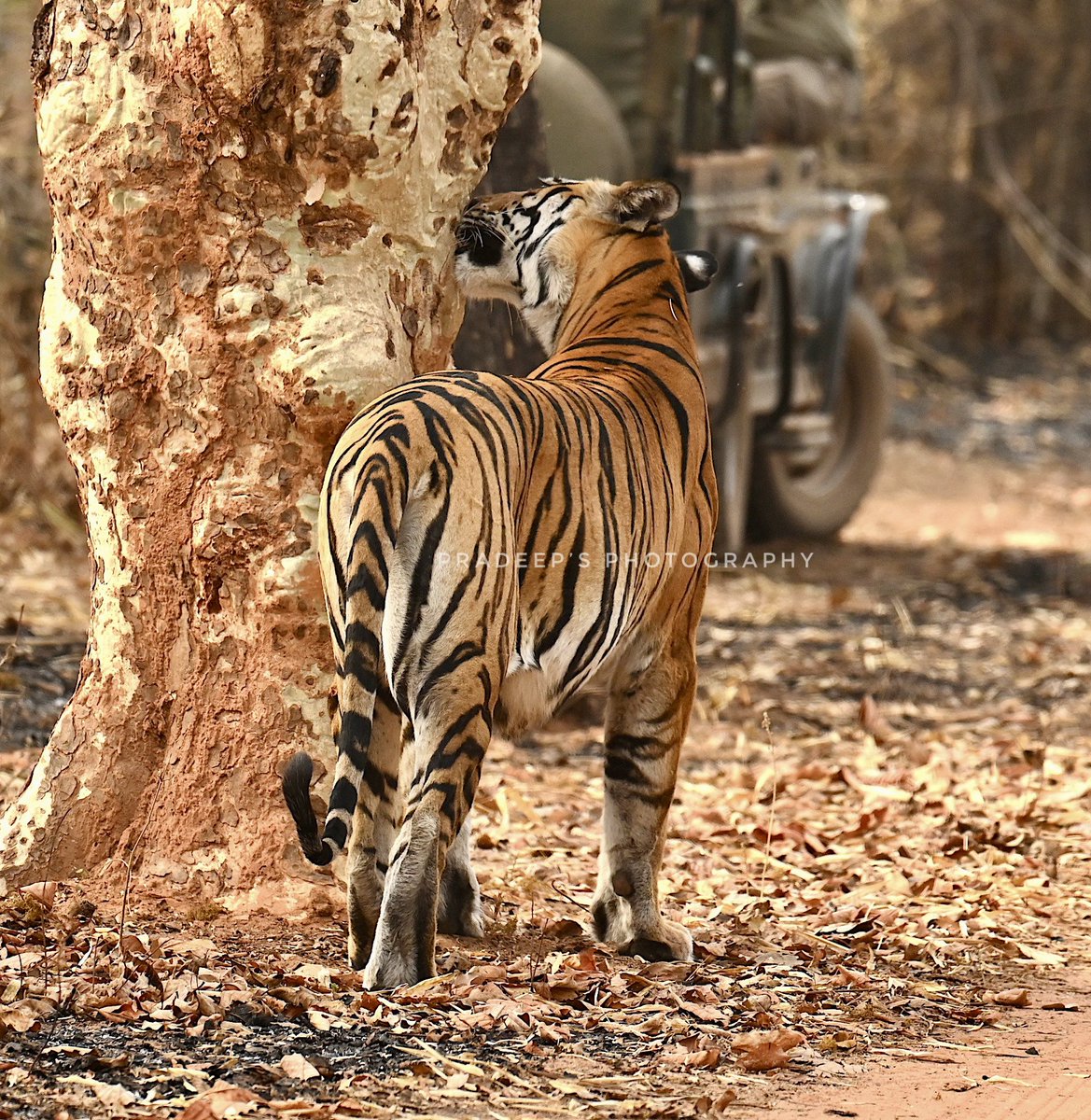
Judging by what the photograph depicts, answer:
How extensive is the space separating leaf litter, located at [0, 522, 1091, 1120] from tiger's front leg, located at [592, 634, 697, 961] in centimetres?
12

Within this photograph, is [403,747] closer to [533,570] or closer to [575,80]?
[533,570]

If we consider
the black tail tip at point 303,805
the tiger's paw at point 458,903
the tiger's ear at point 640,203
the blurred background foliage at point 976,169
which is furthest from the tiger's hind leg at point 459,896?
the blurred background foliage at point 976,169

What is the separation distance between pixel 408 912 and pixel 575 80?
5304mm

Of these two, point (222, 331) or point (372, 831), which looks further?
point (222, 331)

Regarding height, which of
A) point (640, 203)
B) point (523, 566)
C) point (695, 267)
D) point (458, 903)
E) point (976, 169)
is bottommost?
point (458, 903)

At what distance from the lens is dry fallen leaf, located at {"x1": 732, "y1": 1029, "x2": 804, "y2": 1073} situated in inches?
139

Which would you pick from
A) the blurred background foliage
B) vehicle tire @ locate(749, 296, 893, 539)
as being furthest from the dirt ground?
the blurred background foliage

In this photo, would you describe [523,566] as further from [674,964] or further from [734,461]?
[734,461]

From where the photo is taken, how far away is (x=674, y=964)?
4195 mm

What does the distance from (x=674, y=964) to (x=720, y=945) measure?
0.75 ft

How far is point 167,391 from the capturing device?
4.20 metres

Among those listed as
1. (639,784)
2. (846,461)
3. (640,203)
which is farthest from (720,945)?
(846,461)

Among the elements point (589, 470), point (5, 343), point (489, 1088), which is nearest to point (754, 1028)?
point (489, 1088)

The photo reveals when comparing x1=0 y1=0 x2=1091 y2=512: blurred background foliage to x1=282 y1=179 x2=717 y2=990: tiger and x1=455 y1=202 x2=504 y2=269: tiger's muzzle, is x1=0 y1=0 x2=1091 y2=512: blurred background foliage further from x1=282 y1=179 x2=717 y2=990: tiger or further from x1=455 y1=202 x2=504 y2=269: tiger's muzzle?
x1=455 y1=202 x2=504 y2=269: tiger's muzzle
